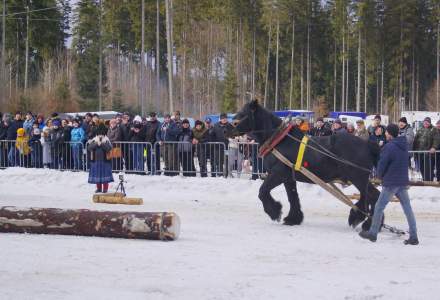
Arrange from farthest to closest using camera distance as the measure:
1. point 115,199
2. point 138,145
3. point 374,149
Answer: point 138,145 → point 115,199 → point 374,149

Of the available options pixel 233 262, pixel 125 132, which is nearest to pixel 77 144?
pixel 125 132

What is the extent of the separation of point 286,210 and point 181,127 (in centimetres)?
568

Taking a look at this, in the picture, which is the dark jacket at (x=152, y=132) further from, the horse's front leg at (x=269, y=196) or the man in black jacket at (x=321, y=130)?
the horse's front leg at (x=269, y=196)

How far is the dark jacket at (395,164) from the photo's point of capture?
10.7m

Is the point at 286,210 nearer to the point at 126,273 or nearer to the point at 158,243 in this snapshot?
the point at 158,243

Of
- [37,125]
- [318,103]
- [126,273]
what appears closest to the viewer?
[126,273]

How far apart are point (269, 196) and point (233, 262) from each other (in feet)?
11.4

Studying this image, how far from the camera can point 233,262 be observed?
9031mm

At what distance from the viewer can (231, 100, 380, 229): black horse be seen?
39.8 ft

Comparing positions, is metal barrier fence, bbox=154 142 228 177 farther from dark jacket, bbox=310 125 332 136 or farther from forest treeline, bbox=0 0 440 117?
forest treeline, bbox=0 0 440 117

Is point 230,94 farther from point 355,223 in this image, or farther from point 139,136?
point 355,223

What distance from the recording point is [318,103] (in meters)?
67.2

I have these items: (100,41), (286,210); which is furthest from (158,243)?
(100,41)

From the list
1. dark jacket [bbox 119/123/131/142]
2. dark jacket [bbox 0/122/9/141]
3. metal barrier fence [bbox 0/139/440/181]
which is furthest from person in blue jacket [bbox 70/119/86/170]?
dark jacket [bbox 0/122/9/141]
